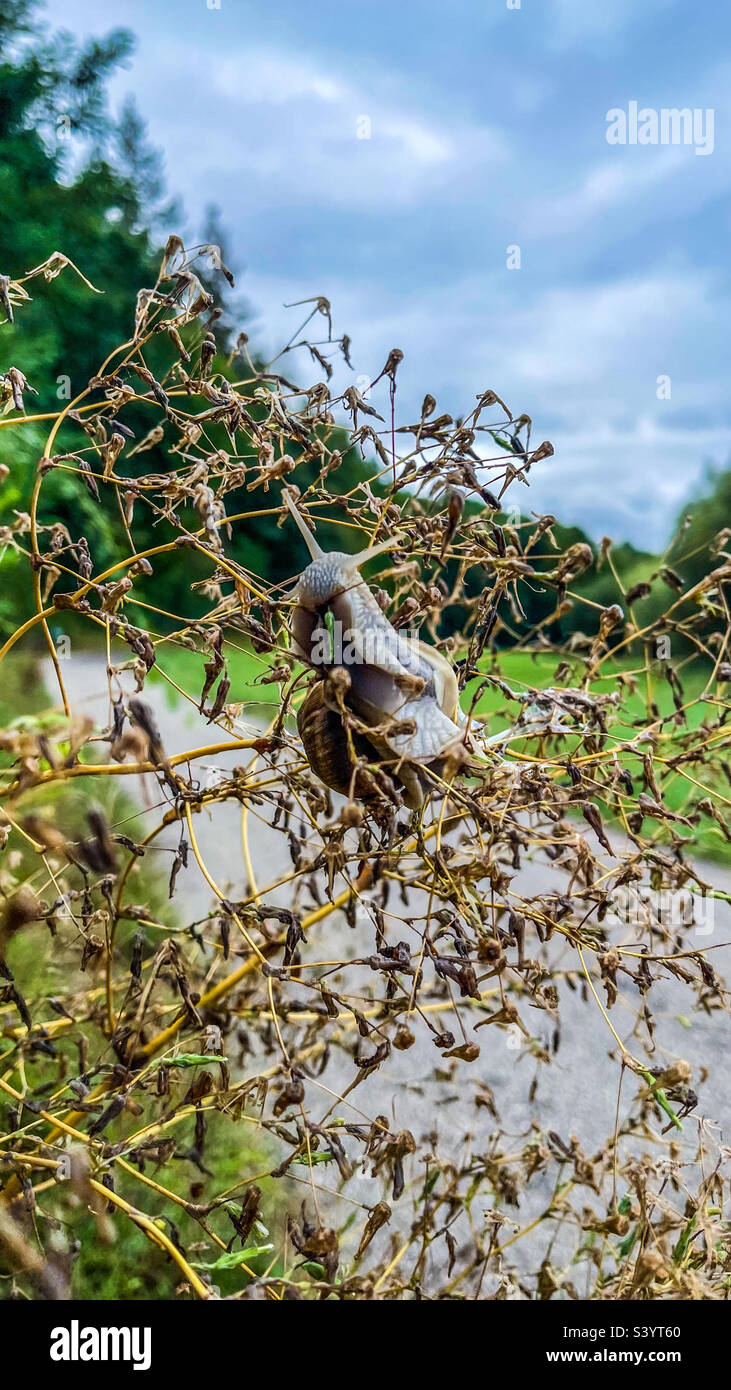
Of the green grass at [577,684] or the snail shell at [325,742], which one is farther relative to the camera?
the green grass at [577,684]

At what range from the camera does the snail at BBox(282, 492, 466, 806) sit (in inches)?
20.3

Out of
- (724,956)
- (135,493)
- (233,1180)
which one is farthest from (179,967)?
(724,956)

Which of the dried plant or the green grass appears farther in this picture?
the green grass

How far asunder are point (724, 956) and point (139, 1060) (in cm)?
121

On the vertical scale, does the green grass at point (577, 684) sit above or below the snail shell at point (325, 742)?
above

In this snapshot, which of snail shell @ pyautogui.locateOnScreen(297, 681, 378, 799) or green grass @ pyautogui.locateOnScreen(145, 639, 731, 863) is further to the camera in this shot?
green grass @ pyautogui.locateOnScreen(145, 639, 731, 863)

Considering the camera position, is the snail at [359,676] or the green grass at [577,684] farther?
the green grass at [577,684]

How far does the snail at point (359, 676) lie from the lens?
0.52 meters

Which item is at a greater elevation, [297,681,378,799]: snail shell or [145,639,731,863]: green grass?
[145,639,731,863]: green grass

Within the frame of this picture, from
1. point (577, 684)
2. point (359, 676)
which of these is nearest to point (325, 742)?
point (359, 676)

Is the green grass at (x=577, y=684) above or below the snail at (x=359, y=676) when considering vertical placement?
above

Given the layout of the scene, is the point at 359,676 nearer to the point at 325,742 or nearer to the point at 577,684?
the point at 325,742

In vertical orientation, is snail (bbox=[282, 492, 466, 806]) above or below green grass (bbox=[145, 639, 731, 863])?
below
